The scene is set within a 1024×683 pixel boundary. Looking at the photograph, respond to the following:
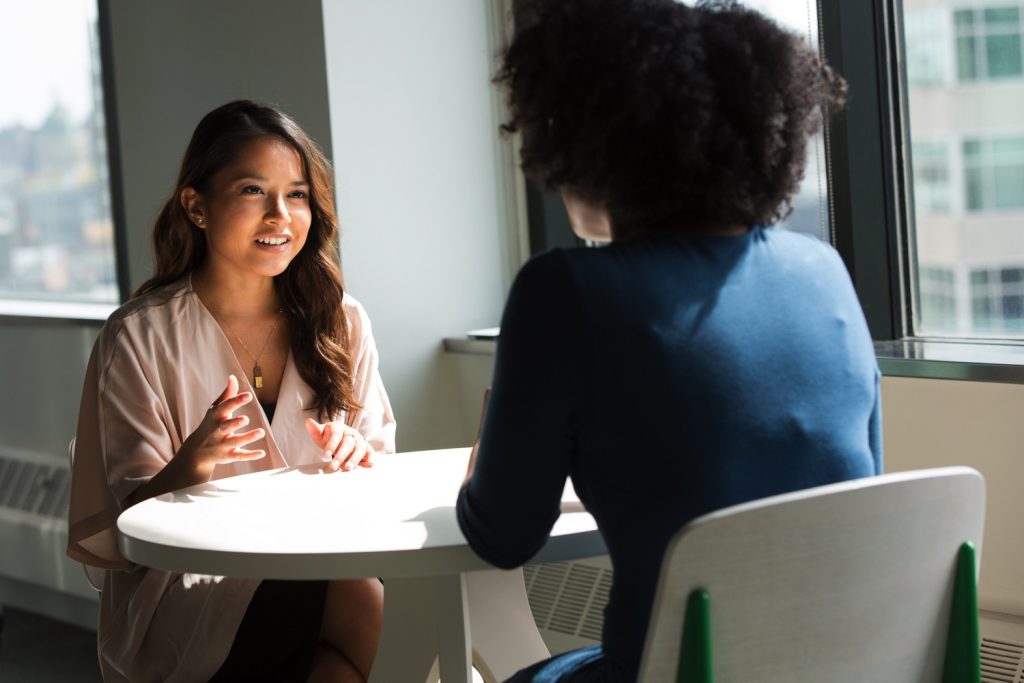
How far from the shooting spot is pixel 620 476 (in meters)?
1.17

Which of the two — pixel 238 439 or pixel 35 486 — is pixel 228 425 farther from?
pixel 35 486

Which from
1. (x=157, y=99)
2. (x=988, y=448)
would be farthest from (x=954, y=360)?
(x=157, y=99)

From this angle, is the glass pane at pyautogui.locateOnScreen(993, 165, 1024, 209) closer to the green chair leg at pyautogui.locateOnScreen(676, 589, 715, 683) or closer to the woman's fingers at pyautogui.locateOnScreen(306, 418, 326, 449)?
the woman's fingers at pyautogui.locateOnScreen(306, 418, 326, 449)

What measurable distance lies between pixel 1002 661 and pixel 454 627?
3.47ft

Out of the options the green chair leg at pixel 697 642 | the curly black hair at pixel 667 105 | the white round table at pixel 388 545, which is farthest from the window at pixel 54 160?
the green chair leg at pixel 697 642

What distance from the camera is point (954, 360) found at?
2146 millimetres

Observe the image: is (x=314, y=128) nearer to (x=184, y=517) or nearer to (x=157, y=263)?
(x=157, y=263)

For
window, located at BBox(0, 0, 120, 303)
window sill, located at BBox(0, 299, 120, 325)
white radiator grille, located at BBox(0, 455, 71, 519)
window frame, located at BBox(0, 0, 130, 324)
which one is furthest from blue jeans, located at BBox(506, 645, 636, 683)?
window, located at BBox(0, 0, 120, 303)

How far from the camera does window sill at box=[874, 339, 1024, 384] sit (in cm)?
206

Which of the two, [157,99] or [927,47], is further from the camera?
[157,99]

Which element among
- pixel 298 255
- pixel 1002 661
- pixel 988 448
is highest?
pixel 298 255

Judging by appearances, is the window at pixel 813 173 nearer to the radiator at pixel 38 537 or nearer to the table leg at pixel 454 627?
the radiator at pixel 38 537

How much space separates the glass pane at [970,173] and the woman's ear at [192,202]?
147cm

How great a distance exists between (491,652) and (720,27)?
3.41ft
